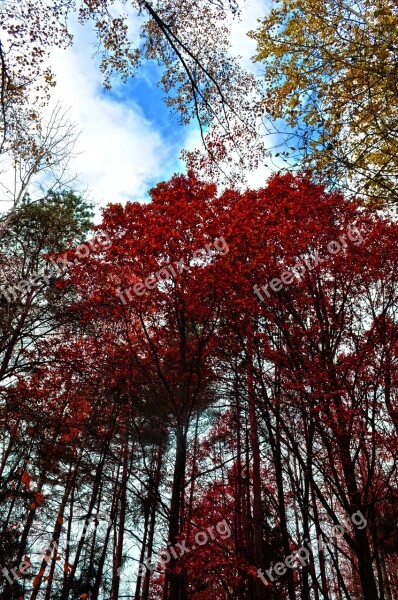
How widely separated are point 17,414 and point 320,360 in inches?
258

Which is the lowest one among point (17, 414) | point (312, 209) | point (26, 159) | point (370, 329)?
point (17, 414)

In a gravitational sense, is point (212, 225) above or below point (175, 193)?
below

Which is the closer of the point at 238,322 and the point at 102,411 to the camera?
the point at 238,322

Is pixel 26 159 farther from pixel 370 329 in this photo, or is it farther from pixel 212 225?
pixel 370 329

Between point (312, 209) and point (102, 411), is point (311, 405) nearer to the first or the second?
point (312, 209)

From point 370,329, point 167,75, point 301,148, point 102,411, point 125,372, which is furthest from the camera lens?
point 102,411

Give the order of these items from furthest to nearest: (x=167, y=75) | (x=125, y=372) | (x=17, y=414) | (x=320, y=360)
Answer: (x=125, y=372) < (x=320, y=360) < (x=17, y=414) < (x=167, y=75)

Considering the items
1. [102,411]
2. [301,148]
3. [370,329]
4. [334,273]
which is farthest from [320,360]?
[102,411]

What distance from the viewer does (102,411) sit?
13.3m

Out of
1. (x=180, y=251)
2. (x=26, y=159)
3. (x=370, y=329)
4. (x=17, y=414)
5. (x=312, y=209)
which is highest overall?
(x=26, y=159)

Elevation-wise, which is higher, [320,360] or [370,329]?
[370,329]

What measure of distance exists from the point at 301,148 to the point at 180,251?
12.0 ft

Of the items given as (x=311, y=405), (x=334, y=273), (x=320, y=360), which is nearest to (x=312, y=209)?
(x=334, y=273)

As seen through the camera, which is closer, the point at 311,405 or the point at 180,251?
the point at 180,251
